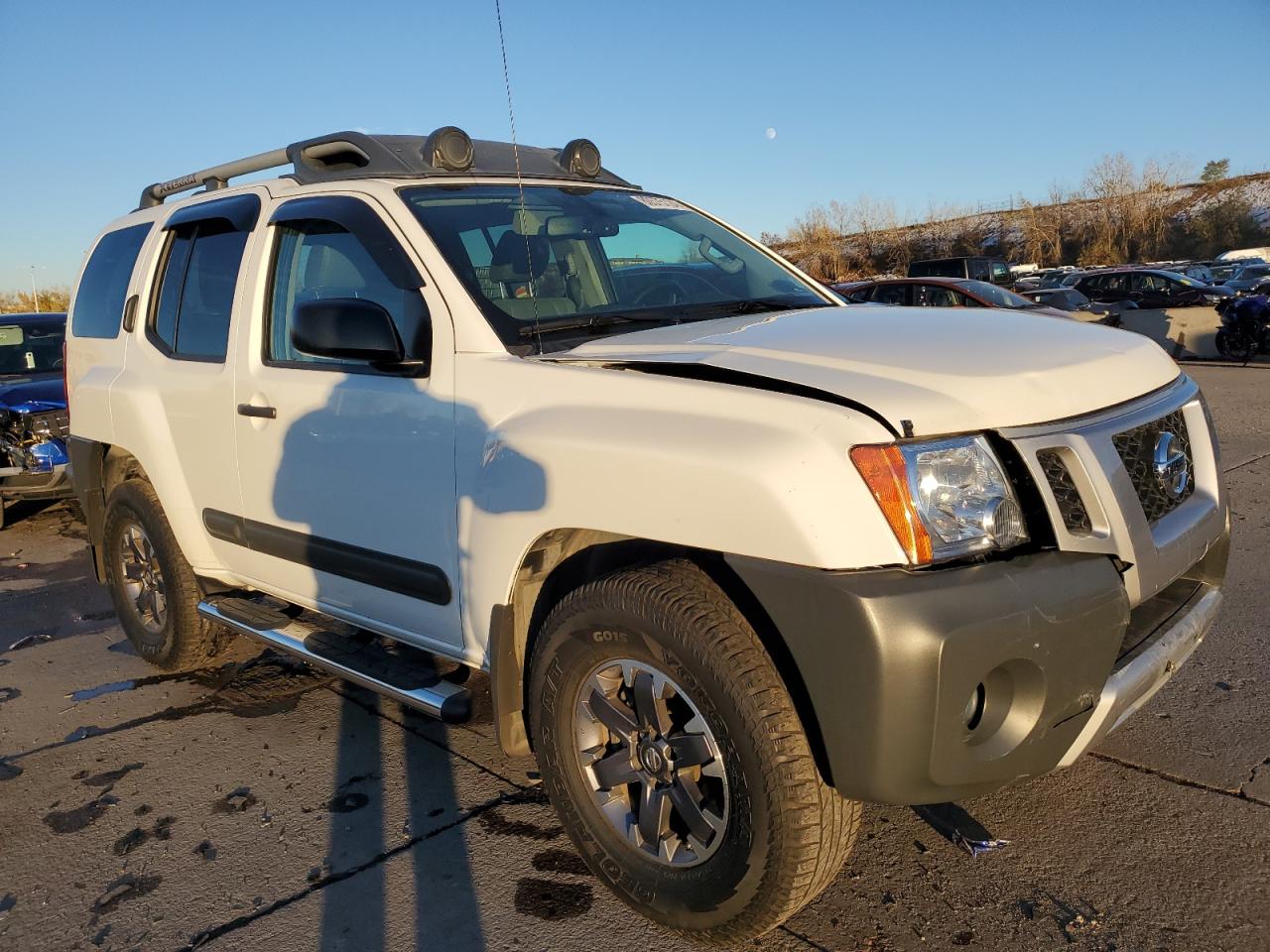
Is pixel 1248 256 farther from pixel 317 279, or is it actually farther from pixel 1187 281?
pixel 317 279

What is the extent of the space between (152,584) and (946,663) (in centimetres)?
382

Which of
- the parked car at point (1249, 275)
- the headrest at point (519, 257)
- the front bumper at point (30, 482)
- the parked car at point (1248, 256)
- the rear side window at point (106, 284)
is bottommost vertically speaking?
the front bumper at point (30, 482)

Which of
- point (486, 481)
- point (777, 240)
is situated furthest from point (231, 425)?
point (777, 240)

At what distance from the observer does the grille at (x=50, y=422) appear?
7.74 m

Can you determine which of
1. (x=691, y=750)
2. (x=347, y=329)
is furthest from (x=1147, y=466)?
(x=347, y=329)

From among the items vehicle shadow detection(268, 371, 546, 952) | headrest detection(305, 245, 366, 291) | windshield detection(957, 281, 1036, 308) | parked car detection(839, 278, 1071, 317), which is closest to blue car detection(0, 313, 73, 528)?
headrest detection(305, 245, 366, 291)

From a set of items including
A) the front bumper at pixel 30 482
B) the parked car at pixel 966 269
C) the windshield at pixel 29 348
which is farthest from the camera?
the parked car at pixel 966 269

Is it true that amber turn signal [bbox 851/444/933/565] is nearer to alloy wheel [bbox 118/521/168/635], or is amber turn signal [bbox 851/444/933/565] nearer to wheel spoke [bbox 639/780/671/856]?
wheel spoke [bbox 639/780/671/856]

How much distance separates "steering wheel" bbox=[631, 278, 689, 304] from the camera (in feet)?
11.1

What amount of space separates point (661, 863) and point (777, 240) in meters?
53.6

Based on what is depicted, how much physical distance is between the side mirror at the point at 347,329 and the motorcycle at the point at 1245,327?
57.3 ft

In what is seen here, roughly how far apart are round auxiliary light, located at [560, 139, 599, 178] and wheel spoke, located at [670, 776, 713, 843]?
262 centimetres

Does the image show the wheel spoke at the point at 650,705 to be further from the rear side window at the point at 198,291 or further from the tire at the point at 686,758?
the rear side window at the point at 198,291

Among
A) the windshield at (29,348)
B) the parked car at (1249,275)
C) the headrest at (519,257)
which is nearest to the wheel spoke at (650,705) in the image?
the headrest at (519,257)
